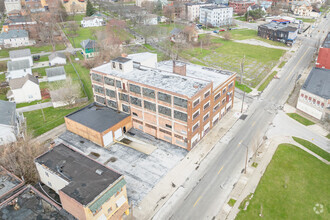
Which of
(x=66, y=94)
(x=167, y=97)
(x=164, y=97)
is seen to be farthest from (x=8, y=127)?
(x=167, y=97)

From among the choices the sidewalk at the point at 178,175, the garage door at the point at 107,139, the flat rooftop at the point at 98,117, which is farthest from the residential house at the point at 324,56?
the garage door at the point at 107,139

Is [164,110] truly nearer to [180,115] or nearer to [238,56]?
[180,115]

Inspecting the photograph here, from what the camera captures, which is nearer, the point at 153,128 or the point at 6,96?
the point at 153,128

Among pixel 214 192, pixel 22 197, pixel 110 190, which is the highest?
pixel 110 190

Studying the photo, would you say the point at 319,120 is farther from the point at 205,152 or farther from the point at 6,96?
the point at 6,96

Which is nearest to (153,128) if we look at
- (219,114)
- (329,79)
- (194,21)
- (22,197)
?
(219,114)

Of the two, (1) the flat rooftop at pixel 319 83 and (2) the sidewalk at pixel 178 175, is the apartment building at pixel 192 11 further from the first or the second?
(2) the sidewalk at pixel 178 175

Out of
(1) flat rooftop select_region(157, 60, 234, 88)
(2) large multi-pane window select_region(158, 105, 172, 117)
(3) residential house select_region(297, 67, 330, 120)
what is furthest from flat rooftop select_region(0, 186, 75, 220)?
(3) residential house select_region(297, 67, 330, 120)
